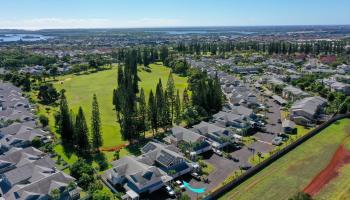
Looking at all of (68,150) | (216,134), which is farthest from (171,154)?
(68,150)

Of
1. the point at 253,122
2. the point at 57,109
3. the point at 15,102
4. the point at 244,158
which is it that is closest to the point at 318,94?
the point at 253,122

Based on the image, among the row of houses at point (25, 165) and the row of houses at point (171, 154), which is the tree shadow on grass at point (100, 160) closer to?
the row of houses at point (171, 154)

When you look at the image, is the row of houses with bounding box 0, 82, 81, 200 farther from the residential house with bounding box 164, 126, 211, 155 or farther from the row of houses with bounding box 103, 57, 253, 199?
the residential house with bounding box 164, 126, 211, 155

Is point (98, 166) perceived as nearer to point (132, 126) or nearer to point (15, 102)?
point (132, 126)

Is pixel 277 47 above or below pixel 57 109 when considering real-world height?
above

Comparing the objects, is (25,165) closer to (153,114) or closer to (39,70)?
(153,114)

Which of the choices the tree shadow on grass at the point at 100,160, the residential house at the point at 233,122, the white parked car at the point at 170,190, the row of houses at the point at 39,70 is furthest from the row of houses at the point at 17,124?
the row of houses at the point at 39,70
